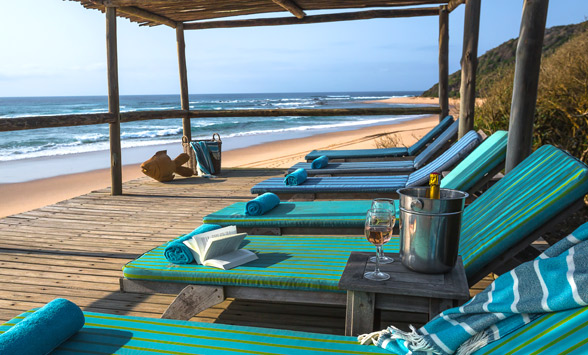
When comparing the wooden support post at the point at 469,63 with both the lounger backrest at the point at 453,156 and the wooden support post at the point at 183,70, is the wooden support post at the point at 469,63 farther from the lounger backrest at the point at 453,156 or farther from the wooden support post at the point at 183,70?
the wooden support post at the point at 183,70

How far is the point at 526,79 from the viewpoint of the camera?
2953 millimetres

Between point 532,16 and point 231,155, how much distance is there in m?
10.8

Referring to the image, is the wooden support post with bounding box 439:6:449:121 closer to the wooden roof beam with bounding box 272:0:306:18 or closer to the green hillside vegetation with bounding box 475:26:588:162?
the green hillside vegetation with bounding box 475:26:588:162

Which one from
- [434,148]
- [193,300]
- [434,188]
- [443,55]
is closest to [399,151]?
[434,148]

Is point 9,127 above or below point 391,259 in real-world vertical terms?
above

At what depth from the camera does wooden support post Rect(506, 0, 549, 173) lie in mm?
2832

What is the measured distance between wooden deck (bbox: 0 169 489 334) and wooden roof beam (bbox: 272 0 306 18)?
8.46ft

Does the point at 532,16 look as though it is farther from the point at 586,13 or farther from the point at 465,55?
the point at 586,13

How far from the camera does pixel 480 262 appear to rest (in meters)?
2.05

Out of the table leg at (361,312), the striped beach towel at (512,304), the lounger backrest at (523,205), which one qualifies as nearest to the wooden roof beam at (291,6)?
the lounger backrest at (523,205)

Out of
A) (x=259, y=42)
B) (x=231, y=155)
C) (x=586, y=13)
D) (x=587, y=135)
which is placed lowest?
(x=231, y=155)

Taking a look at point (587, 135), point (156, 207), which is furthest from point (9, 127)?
point (587, 135)

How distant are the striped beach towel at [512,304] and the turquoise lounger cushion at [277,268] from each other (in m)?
0.62

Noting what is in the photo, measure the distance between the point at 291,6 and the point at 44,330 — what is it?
Answer: 5.62 meters
